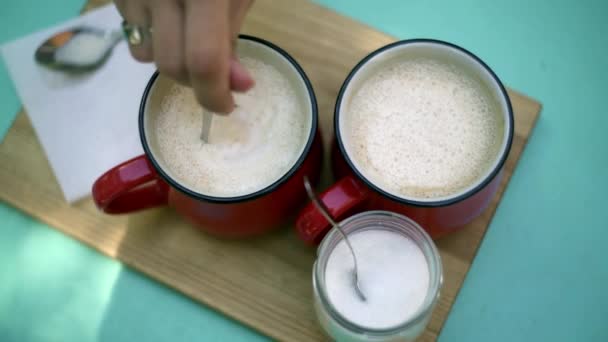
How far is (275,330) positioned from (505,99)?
28 cm

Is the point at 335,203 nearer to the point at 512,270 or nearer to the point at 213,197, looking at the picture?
the point at 213,197

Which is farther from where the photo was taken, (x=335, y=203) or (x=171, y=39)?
(x=335, y=203)

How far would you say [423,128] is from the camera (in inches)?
21.9

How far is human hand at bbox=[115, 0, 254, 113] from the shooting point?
40cm

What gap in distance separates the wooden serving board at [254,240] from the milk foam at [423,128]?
9 centimetres

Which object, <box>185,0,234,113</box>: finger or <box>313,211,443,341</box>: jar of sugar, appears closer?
<box>185,0,234,113</box>: finger

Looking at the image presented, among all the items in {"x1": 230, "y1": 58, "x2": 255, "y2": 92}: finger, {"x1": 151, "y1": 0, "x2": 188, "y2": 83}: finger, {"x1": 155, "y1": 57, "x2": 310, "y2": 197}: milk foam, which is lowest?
{"x1": 155, "y1": 57, "x2": 310, "y2": 197}: milk foam

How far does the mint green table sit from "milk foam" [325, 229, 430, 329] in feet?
0.42

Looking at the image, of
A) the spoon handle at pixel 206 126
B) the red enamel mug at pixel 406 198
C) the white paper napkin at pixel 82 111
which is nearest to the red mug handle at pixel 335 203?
the red enamel mug at pixel 406 198

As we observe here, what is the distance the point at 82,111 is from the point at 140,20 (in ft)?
0.81

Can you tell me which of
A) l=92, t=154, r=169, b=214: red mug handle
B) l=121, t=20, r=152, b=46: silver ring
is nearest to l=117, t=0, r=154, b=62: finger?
l=121, t=20, r=152, b=46: silver ring

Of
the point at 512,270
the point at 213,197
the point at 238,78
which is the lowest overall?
the point at 512,270

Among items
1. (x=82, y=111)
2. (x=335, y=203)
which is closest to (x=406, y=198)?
(x=335, y=203)

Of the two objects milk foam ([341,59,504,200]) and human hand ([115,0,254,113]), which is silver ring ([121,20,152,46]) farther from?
milk foam ([341,59,504,200])
